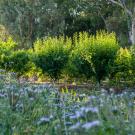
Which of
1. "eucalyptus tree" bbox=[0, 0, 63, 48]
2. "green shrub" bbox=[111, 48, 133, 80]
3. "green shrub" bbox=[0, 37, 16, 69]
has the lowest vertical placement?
"green shrub" bbox=[111, 48, 133, 80]

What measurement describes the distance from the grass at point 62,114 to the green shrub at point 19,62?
12.7 metres

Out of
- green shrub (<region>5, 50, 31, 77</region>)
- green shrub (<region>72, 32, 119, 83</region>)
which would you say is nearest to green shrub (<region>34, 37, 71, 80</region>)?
green shrub (<region>72, 32, 119, 83</region>)

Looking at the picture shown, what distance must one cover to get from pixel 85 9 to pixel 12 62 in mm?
23565

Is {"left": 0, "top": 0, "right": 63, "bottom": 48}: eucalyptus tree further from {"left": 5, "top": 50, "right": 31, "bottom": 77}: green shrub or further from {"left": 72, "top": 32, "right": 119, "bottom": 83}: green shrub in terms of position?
{"left": 72, "top": 32, "right": 119, "bottom": 83}: green shrub

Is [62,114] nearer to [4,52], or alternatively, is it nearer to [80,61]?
[80,61]

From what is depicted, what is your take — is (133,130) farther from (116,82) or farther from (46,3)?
(46,3)

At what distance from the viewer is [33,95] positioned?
6785mm

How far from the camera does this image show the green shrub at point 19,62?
20.0m

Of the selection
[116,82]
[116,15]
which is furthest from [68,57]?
[116,15]

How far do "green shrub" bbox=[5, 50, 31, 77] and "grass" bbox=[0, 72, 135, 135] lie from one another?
41.7 feet

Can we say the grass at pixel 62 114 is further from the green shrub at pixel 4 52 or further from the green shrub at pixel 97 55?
the green shrub at pixel 4 52

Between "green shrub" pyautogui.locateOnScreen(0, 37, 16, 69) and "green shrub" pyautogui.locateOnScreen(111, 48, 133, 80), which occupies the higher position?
"green shrub" pyautogui.locateOnScreen(0, 37, 16, 69)

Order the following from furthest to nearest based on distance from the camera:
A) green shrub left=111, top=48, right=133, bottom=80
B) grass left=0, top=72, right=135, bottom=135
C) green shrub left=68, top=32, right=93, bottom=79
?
green shrub left=111, top=48, right=133, bottom=80 → green shrub left=68, top=32, right=93, bottom=79 → grass left=0, top=72, right=135, bottom=135

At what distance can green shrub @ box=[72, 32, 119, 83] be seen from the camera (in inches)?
657
